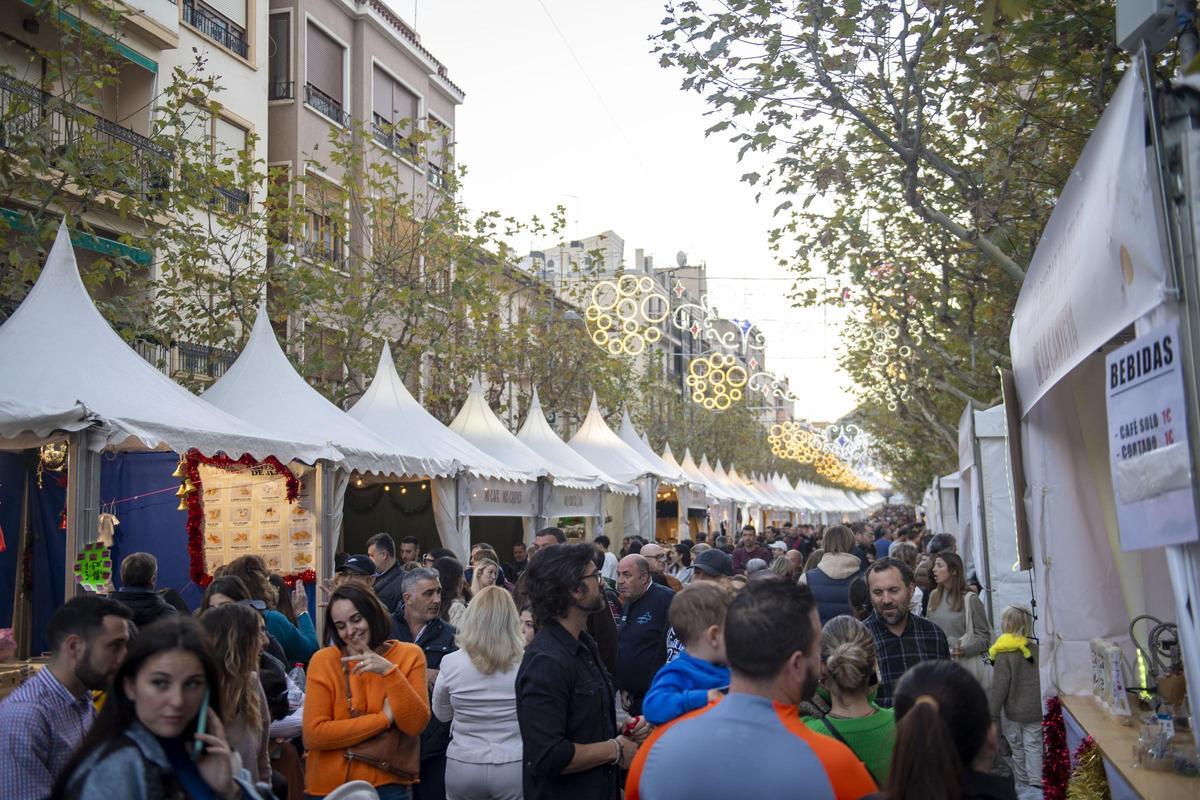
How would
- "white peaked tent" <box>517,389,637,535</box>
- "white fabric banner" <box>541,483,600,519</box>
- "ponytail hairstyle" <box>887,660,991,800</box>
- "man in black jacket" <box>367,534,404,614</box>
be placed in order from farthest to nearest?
1. "white peaked tent" <box>517,389,637,535</box>
2. "white fabric banner" <box>541,483,600,519</box>
3. "man in black jacket" <box>367,534,404,614</box>
4. "ponytail hairstyle" <box>887,660,991,800</box>

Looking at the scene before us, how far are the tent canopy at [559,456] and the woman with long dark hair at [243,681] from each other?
15.3 metres

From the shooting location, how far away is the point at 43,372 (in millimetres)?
9555

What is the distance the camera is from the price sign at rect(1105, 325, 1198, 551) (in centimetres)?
341

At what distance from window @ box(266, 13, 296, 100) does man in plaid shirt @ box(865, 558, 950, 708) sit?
80.7 ft

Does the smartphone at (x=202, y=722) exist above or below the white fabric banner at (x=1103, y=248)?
below

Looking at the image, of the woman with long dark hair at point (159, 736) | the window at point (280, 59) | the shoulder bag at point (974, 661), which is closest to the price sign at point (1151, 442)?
the woman with long dark hair at point (159, 736)

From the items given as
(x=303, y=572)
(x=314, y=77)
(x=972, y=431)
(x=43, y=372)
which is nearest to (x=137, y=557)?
(x=43, y=372)

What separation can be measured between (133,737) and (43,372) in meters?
7.14

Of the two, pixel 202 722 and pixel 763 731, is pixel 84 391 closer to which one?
pixel 202 722

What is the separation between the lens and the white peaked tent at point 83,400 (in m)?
9.05

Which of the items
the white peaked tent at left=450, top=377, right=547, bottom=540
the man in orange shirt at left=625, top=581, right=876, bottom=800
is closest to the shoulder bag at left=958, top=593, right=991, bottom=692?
the man in orange shirt at left=625, top=581, right=876, bottom=800

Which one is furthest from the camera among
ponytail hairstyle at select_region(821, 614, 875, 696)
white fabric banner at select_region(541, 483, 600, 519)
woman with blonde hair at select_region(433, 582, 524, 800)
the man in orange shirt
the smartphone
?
white fabric banner at select_region(541, 483, 600, 519)

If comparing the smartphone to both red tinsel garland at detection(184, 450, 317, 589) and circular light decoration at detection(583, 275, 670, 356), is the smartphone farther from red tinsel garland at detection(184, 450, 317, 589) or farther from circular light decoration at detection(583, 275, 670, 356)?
circular light decoration at detection(583, 275, 670, 356)

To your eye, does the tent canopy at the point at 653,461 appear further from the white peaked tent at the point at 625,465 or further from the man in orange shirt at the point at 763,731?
the man in orange shirt at the point at 763,731
